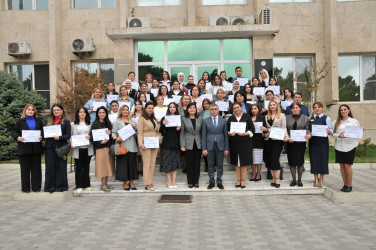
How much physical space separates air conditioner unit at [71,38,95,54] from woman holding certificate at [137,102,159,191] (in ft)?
32.0

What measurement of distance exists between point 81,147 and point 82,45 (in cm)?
1005

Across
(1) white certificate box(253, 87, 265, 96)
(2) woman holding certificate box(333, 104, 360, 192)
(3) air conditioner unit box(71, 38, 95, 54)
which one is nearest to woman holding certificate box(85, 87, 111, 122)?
→ (1) white certificate box(253, 87, 265, 96)

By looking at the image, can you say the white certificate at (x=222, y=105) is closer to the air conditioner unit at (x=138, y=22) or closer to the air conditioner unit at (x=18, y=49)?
the air conditioner unit at (x=138, y=22)

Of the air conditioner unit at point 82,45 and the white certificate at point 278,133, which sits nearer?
the white certificate at point 278,133

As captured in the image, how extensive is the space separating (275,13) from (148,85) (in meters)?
8.99

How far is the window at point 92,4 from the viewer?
16469 mm

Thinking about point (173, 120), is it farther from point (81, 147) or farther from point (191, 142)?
point (81, 147)

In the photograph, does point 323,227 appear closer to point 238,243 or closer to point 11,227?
→ point 238,243

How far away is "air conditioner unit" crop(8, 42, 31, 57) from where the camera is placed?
51.9ft

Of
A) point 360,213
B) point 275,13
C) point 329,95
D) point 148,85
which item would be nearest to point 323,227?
point 360,213

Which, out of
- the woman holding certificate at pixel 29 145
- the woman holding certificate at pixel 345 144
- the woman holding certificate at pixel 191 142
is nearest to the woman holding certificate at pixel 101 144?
the woman holding certificate at pixel 29 145

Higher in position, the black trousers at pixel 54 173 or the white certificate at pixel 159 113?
the white certificate at pixel 159 113

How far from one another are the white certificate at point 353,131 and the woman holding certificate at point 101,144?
5438 mm

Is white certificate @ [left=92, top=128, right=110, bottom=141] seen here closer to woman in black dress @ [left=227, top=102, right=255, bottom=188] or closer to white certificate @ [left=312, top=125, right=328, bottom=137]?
woman in black dress @ [left=227, top=102, right=255, bottom=188]
